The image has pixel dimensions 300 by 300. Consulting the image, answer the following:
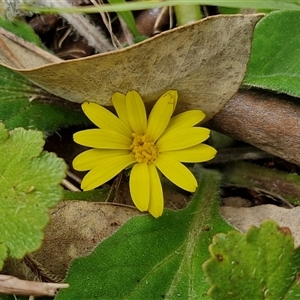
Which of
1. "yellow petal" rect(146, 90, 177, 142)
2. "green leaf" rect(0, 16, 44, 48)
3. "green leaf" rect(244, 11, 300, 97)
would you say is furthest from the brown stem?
"green leaf" rect(0, 16, 44, 48)

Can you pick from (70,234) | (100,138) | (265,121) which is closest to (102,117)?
(100,138)

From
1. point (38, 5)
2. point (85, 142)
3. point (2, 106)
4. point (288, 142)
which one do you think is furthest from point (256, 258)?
point (38, 5)

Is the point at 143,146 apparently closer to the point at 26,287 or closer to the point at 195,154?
the point at 195,154

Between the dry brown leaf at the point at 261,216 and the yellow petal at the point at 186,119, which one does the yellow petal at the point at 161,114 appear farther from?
the dry brown leaf at the point at 261,216

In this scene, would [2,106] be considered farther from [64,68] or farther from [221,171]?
[221,171]

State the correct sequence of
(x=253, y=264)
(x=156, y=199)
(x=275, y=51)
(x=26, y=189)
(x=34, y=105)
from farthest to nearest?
(x=34, y=105)
(x=275, y=51)
(x=156, y=199)
(x=26, y=189)
(x=253, y=264)
